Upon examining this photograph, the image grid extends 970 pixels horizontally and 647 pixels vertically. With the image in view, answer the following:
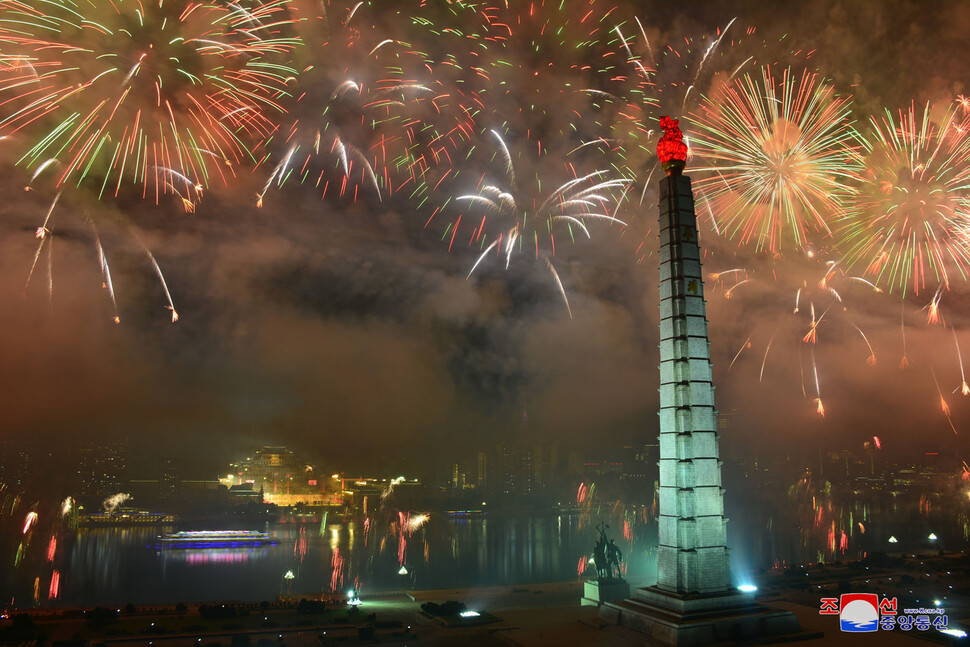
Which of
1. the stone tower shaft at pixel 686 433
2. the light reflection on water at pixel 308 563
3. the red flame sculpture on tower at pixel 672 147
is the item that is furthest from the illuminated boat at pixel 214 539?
the red flame sculpture on tower at pixel 672 147

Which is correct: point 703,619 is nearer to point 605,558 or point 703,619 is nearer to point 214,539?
point 605,558

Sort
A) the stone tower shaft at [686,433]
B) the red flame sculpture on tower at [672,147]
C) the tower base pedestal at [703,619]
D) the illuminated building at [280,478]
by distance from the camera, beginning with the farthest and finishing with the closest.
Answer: the illuminated building at [280,478] → the red flame sculpture on tower at [672,147] → the stone tower shaft at [686,433] → the tower base pedestal at [703,619]

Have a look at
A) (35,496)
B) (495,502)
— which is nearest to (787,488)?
(495,502)

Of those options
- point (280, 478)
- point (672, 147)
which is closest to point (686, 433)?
point (672, 147)

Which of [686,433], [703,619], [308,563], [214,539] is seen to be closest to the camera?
[703,619]

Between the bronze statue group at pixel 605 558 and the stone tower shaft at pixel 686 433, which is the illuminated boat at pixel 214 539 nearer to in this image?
the bronze statue group at pixel 605 558

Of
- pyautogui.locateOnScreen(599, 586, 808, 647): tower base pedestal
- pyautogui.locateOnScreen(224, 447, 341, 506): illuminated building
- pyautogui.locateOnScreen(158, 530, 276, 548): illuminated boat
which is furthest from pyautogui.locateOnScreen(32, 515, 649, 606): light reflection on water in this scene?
pyautogui.locateOnScreen(224, 447, 341, 506): illuminated building
